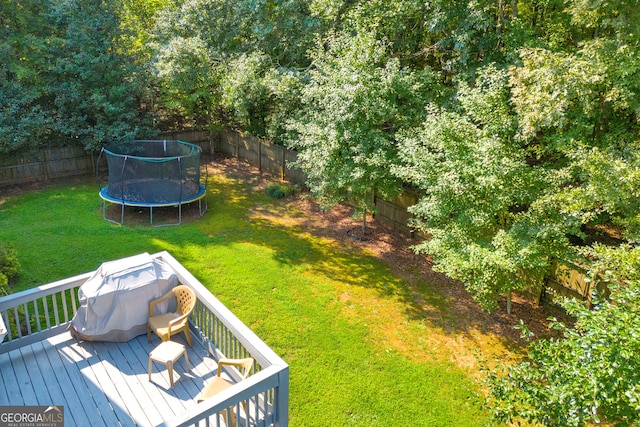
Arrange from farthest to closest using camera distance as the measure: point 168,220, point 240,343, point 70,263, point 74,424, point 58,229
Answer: point 168,220, point 58,229, point 70,263, point 240,343, point 74,424

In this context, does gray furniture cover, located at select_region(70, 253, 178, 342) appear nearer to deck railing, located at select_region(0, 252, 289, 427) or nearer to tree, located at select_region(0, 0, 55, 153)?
deck railing, located at select_region(0, 252, 289, 427)

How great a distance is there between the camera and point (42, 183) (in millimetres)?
14602

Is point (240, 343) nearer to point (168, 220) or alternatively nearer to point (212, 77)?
point (168, 220)

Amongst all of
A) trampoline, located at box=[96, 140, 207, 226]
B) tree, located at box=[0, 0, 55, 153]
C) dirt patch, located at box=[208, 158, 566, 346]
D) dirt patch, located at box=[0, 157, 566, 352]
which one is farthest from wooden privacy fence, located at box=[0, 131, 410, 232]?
trampoline, located at box=[96, 140, 207, 226]

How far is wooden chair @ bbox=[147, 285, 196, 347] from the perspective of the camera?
5.66 metres

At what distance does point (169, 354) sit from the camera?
209 inches

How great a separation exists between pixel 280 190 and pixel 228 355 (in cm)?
938

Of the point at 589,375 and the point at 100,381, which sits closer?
the point at 589,375

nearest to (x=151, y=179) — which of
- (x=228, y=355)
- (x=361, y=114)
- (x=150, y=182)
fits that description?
(x=150, y=182)

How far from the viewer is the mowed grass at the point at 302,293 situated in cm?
620

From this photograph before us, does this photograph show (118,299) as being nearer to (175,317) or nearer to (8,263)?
(175,317)

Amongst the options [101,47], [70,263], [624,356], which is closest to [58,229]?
[70,263]

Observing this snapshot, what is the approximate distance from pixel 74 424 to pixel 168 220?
811 cm

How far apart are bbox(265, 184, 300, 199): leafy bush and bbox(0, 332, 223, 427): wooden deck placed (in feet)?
28.6
